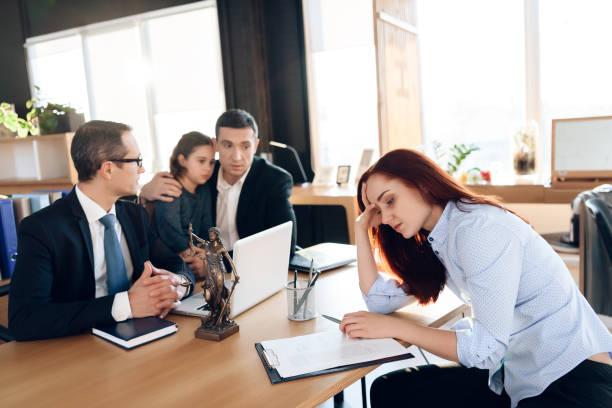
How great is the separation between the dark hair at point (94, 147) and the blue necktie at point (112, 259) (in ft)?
0.55

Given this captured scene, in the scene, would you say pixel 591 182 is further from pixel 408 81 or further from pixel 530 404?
pixel 530 404

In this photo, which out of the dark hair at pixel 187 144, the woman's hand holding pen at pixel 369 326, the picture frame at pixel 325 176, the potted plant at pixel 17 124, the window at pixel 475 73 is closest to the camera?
the woman's hand holding pen at pixel 369 326

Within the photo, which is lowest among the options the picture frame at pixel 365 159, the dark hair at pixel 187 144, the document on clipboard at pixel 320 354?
the document on clipboard at pixel 320 354

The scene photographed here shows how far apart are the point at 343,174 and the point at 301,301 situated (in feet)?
8.84

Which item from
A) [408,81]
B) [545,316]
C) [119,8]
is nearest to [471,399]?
[545,316]

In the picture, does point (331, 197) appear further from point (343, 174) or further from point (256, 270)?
point (256, 270)

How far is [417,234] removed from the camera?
1575 millimetres

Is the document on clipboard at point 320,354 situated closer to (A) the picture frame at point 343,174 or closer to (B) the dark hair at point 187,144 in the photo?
(B) the dark hair at point 187,144

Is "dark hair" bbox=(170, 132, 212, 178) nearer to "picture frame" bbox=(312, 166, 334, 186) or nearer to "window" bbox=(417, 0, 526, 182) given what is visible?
"picture frame" bbox=(312, 166, 334, 186)

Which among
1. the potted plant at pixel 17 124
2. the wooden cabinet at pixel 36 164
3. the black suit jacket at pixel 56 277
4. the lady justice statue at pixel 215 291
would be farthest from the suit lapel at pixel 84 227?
the potted plant at pixel 17 124

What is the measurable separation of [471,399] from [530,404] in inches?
8.6

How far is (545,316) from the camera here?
4.13 feet

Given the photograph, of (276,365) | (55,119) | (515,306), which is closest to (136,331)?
(276,365)

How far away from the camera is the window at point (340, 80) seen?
4.20 metres
